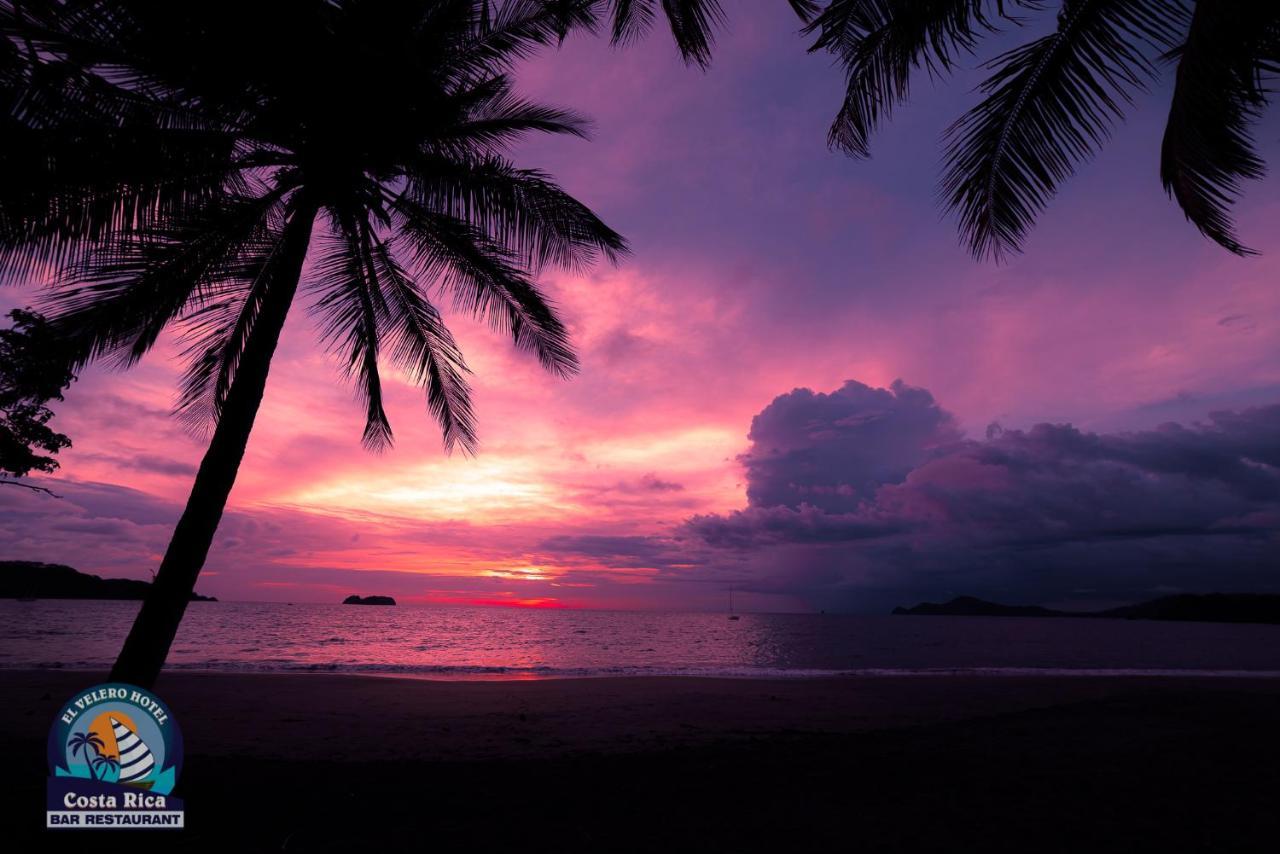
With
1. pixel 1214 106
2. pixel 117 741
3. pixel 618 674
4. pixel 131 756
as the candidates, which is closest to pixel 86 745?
pixel 117 741

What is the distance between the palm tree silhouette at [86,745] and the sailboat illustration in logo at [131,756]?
0.38 feet

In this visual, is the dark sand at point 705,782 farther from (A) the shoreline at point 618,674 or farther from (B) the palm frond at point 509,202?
(A) the shoreline at point 618,674

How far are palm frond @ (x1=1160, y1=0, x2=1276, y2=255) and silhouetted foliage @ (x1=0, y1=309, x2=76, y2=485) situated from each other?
959 cm

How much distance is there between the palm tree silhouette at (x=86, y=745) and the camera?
15.4 feet

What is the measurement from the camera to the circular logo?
15.4 ft

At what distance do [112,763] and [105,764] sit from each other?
0.04 meters

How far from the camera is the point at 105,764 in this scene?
186 inches

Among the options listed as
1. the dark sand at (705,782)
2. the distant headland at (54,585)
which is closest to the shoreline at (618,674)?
the dark sand at (705,782)

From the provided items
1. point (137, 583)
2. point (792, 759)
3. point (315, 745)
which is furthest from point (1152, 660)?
point (137, 583)

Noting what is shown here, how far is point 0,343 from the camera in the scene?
10250 millimetres

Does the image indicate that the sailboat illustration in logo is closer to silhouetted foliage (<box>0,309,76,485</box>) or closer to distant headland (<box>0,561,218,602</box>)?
silhouetted foliage (<box>0,309,76,485</box>)

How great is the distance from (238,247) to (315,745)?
260 inches

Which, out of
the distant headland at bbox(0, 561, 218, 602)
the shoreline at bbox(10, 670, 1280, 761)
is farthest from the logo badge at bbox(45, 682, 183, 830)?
the distant headland at bbox(0, 561, 218, 602)

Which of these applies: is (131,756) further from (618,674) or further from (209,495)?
(618,674)
